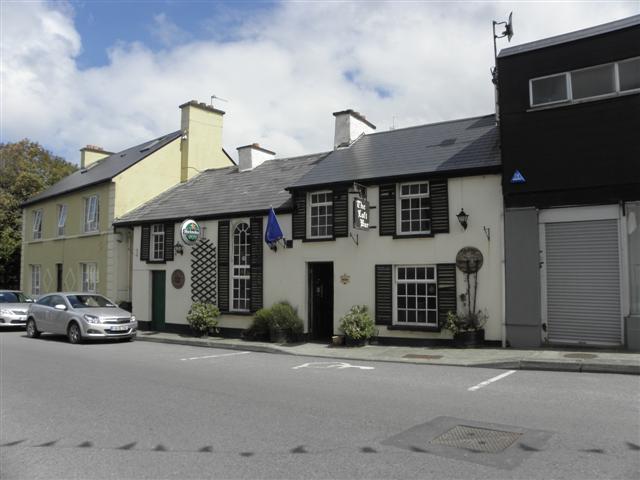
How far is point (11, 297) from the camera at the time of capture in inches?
883

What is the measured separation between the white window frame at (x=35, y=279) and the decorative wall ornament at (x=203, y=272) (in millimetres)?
14450

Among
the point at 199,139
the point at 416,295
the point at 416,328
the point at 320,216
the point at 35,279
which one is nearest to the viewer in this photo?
the point at 416,328

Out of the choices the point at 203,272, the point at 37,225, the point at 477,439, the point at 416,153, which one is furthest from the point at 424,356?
the point at 37,225

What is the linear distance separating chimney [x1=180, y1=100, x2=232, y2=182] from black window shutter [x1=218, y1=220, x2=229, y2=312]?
7.41 m

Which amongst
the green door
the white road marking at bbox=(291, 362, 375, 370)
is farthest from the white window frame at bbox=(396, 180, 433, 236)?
the green door

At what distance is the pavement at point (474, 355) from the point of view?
33.8ft

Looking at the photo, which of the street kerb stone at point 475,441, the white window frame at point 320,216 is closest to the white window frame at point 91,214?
the white window frame at point 320,216

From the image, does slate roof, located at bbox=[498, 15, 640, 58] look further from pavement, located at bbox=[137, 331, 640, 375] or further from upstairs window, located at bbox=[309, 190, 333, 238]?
pavement, located at bbox=[137, 331, 640, 375]

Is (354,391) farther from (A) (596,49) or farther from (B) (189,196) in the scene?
(B) (189,196)

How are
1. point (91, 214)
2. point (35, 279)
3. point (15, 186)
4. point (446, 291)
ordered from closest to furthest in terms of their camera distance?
1. point (446, 291)
2. point (91, 214)
3. point (35, 279)
4. point (15, 186)

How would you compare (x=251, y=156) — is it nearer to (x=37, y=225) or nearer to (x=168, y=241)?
(x=168, y=241)

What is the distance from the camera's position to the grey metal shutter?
12180mm

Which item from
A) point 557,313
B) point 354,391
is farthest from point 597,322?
point 354,391

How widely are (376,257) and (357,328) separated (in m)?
2.07
